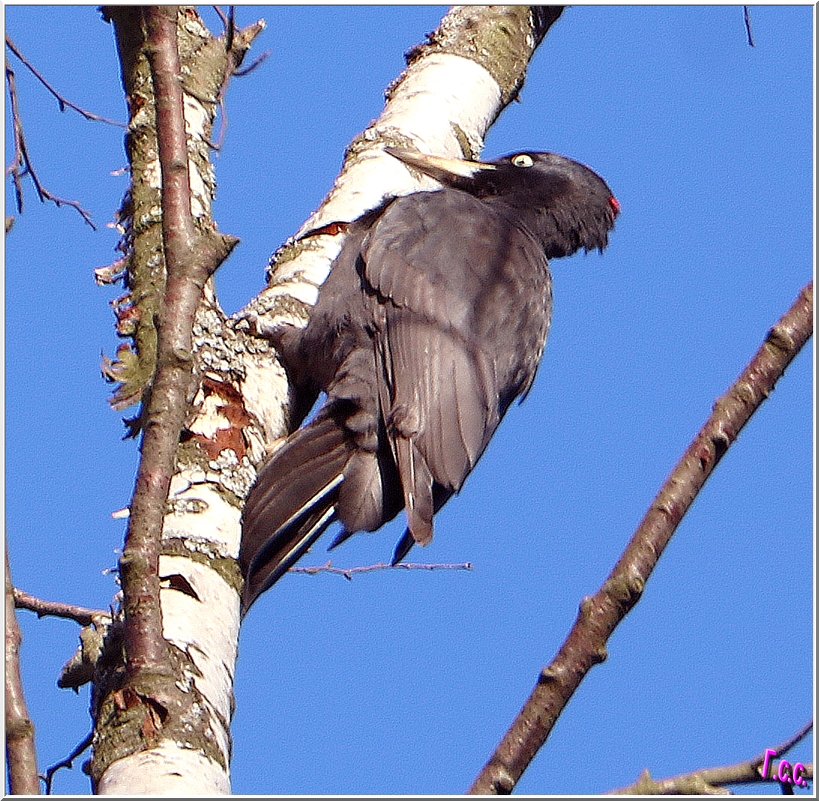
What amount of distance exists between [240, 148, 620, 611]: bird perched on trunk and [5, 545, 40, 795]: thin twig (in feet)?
4.30

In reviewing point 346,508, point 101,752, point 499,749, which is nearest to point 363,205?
point 346,508

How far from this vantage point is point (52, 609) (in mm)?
3422

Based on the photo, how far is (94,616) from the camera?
10.8ft

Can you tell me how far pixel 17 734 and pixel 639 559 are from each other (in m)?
0.95

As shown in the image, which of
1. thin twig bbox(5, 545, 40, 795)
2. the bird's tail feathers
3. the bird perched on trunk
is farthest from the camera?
the bird perched on trunk

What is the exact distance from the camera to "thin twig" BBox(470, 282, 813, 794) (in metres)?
1.78

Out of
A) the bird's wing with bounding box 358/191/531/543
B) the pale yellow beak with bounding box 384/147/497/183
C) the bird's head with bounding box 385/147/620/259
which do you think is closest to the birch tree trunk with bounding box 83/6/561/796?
the pale yellow beak with bounding box 384/147/497/183

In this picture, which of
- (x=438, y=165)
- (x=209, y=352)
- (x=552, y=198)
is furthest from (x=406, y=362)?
(x=552, y=198)

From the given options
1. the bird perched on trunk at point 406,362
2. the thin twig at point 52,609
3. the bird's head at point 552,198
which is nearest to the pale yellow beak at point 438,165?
the bird perched on trunk at point 406,362

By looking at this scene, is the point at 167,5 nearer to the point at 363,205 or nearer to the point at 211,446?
the point at 211,446

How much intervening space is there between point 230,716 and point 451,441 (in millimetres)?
1760

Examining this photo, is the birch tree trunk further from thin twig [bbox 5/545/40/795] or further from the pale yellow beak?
thin twig [bbox 5/545/40/795]

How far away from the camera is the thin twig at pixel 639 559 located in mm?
1775

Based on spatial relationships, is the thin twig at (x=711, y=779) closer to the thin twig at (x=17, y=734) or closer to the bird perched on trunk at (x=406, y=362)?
the thin twig at (x=17, y=734)
